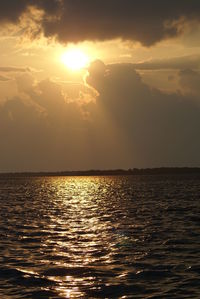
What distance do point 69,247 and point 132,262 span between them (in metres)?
5.77

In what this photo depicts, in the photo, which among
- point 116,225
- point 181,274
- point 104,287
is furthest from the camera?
point 116,225

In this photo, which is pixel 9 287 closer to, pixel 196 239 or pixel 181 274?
pixel 181 274

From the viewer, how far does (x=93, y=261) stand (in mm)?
24516

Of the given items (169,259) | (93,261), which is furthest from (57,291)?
(169,259)

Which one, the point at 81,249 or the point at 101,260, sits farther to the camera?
the point at 81,249

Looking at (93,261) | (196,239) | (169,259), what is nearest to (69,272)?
(93,261)

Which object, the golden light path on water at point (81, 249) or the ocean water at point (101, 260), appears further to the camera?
the golden light path on water at point (81, 249)

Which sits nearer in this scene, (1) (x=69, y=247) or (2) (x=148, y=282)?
(2) (x=148, y=282)

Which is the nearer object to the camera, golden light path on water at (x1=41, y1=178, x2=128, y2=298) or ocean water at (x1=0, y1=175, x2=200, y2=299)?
ocean water at (x1=0, y1=175, x2=200, y2=299)

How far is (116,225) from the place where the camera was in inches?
1614

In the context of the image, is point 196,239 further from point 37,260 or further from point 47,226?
point 47,226

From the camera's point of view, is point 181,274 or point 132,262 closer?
point 181,274

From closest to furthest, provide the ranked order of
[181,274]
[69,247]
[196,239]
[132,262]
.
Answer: [181,274] → [132,262] → [69,247] → [196,239]

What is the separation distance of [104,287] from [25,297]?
330 centimetres
